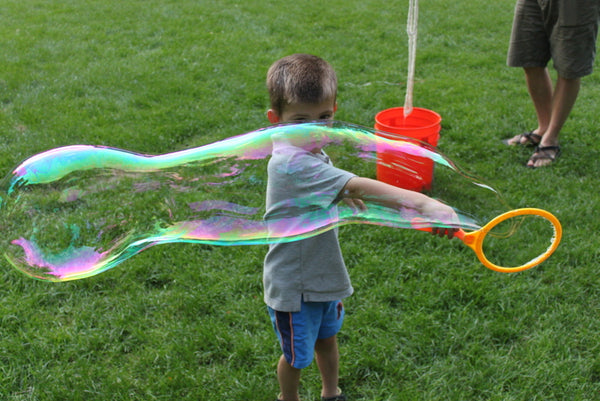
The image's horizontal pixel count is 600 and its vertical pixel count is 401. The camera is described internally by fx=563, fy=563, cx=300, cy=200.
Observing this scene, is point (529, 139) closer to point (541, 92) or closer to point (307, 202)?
point (541, 92)

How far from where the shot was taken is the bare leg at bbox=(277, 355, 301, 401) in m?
2.14

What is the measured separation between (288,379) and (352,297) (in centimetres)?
81

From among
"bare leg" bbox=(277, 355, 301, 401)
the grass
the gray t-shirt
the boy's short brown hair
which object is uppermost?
the boy's short brown hair

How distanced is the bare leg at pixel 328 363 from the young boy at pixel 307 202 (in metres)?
0.10

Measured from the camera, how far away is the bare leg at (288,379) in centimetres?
214

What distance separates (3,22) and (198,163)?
7588 mm

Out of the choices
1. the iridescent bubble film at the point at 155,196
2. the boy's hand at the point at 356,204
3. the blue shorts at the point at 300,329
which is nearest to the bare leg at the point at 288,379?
the blue shorts at the point at 300,329

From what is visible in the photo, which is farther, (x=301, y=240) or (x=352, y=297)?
(x=352, y=297)

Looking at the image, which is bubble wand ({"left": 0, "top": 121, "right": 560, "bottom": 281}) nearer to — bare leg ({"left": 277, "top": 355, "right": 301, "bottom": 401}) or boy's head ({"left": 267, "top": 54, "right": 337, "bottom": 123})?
boy's head ({"left": 267, "top": 54, "right": 337, "bottom": 123})

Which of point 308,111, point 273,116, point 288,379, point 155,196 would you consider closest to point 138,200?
point 155,196

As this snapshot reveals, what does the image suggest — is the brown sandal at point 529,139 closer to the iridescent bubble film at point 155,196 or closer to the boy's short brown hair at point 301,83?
the iridescent bubble film at point 155,196

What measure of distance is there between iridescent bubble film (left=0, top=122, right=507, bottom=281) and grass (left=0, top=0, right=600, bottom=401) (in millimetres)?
713

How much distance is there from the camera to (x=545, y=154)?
13.2 ft

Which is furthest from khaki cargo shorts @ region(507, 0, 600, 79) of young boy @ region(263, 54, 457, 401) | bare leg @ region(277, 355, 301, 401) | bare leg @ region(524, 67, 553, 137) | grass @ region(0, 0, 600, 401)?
bare leg @ region(277, 355, 301, 401)
